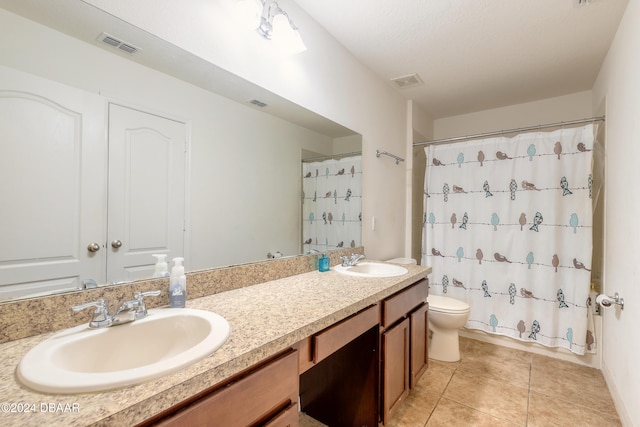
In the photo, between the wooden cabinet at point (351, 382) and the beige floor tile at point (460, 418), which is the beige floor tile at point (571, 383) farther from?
the wooden cabinet at point (351, 382)

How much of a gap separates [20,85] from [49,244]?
0.44 meters

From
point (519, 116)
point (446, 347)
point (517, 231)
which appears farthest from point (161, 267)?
point (519, 116)

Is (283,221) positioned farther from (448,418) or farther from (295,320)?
(448,418)

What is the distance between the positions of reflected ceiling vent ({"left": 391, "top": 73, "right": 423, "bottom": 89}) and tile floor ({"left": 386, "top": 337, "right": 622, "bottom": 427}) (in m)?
2.31

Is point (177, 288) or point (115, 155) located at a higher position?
point (115, 155)

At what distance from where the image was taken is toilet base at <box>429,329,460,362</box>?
229 centimetres

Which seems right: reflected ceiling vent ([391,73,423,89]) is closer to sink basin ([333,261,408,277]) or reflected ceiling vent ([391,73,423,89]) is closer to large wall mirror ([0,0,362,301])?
large wall mirror ([0,0,362,301])

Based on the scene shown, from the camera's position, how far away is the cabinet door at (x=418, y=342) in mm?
1685

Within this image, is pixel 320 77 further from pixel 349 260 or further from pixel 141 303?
pixel 141 303

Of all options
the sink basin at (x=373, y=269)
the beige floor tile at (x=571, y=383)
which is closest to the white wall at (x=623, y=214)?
the beige floor tile at (x=571, y=383)

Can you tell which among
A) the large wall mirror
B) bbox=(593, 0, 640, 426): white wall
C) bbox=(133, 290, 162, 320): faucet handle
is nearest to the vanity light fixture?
the large wall mirror

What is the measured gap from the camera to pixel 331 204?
1.96 m

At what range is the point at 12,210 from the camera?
778 mm

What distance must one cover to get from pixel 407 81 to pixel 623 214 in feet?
5.72
